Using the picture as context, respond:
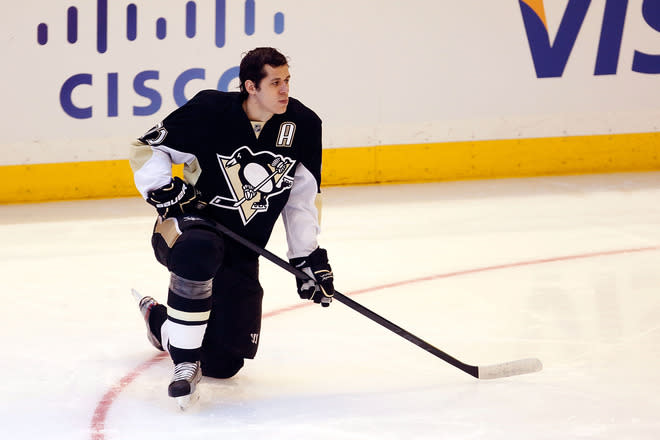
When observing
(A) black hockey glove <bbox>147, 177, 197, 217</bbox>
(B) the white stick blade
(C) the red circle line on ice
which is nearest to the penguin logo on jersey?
(A) black hockey glove <bbox>147, 177, 197, 217</bbox>

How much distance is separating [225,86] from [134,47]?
1.65 feet

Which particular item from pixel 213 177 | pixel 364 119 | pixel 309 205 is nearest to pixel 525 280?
pixel 309 205

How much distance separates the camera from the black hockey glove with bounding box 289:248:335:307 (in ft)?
8.07

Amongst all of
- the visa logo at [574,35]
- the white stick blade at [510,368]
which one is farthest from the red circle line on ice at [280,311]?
the visa logo at [574,35]

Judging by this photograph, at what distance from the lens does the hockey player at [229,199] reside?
2316 mm

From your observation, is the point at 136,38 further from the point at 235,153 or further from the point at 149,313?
the point at 235,153

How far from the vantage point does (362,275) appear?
3.69m

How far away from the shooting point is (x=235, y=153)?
244 centimetres

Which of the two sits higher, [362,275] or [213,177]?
[213,177]

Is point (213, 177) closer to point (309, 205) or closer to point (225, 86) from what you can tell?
point (309, 205)

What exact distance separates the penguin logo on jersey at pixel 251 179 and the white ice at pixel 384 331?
1.46ft

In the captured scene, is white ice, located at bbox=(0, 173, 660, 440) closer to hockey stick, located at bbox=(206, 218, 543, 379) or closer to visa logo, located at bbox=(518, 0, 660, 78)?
hockey stick, located at bbox=(206, 218, 543, 379)

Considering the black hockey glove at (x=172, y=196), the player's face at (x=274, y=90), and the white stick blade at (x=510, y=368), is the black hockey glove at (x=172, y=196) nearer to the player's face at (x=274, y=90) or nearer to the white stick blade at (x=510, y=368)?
A: the player's face at (x=274, y=90)

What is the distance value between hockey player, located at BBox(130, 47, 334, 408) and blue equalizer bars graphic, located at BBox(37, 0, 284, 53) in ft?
9.29
